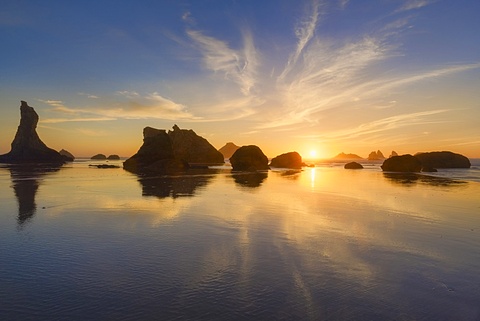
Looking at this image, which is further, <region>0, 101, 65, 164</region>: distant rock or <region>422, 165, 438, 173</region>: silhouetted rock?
<region>0, 101, 65, 164</region>: distant rock

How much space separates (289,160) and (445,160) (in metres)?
61.4

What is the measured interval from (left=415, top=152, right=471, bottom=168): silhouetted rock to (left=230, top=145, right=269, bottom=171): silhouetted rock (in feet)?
215

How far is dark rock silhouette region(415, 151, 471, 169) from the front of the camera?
114 meters

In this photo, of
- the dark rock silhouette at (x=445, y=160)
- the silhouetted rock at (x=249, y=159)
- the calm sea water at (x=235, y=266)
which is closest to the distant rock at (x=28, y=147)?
the silhouetted rock at (x=249, y=159)

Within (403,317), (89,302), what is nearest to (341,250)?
(403,317)

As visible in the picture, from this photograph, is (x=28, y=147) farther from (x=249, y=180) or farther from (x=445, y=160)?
(x=445, y=160)

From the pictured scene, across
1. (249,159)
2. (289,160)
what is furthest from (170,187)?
(289,160)

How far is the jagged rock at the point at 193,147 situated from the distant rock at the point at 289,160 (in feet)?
154

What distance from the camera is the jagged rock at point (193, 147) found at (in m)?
162

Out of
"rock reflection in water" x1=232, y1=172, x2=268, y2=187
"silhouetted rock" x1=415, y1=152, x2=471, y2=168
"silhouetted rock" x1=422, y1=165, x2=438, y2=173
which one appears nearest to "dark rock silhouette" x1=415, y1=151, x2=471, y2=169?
"silhouetted rock" x1=415, y1=152, x2=471, y2=168

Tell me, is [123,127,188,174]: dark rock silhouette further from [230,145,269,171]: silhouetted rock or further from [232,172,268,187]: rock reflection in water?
[232,172,268,187]: rock reflection in water

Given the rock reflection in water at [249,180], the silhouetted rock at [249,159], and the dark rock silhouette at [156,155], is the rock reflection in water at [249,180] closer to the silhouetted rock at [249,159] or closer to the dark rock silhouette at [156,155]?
the silhouetted rock at [249,159]

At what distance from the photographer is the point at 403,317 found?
22.3 feet

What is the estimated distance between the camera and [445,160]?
115000mm
